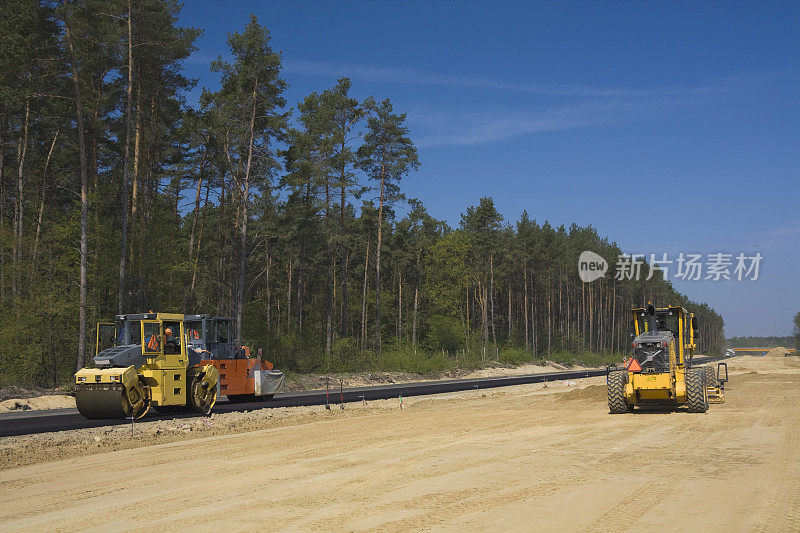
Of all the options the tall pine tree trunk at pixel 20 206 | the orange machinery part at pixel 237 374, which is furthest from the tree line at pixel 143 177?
the orange machinery part at pixel 237 374

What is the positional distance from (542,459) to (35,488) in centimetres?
813

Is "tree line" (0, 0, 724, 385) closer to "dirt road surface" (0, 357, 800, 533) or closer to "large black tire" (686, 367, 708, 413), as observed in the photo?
"large black tire" (686, 367, 708, 413)

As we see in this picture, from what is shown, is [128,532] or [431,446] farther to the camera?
[431,446]

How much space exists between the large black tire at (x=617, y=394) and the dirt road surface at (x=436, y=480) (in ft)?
8.10

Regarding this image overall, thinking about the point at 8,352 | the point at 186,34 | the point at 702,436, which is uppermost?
the point at 186,34

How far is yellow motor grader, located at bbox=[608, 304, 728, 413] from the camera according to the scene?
18828 mm

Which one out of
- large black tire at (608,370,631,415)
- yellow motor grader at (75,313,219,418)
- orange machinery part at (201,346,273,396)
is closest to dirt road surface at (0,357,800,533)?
large black tire at (608,370,631,415)

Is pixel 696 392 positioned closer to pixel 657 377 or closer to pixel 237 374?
pixel 657 377

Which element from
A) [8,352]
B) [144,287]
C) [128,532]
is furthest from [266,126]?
[128,532]

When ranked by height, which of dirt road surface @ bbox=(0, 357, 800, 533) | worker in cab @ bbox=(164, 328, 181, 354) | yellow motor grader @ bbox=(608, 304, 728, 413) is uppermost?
worker in cab @ bbox=(164, 328, 181, 354)

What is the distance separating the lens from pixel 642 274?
119625 millimetres

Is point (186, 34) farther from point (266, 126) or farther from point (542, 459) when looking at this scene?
point (542, 459)

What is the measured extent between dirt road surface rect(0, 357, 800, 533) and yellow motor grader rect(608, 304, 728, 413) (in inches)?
77.2

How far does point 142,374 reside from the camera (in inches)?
701
